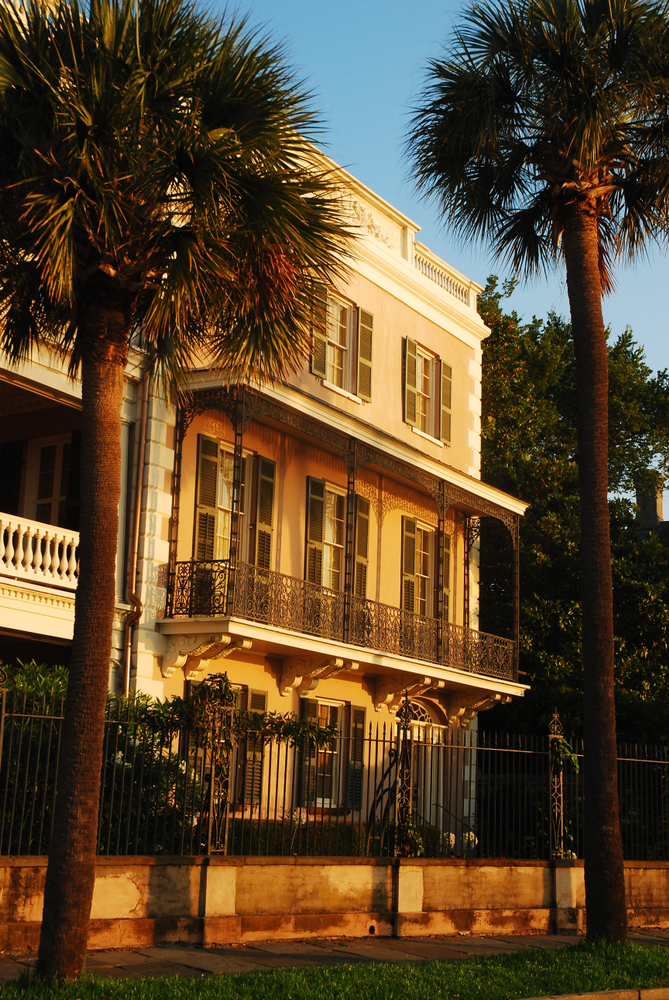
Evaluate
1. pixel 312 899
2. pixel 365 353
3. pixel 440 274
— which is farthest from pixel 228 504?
pixel 440 274

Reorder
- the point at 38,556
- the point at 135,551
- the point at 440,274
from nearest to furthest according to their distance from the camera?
the point at 38,556 → the point at 135,551 → the point at 440,274

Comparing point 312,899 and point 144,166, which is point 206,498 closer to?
point 312,899

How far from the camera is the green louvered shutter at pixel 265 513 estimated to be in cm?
1911

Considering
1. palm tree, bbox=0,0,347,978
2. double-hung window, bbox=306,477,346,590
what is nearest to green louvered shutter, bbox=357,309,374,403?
double-hung window, bbox=306,477,346,590

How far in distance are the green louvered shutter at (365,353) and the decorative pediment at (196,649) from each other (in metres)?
6.26

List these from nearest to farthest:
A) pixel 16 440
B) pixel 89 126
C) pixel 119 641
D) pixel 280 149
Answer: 1. pixel 89 126
2. pixel 280 149
3. pixel 119 641
4. pixel 16 440

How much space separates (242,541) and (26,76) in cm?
1025

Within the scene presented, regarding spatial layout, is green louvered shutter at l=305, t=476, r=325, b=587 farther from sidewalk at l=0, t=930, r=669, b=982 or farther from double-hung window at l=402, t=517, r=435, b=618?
sidewalk at l=0, t=930, r=669, b=982

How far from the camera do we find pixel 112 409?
9.41m

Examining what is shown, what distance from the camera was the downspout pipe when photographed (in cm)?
1655

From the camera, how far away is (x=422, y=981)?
9883mm

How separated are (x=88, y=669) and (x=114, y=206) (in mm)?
3533

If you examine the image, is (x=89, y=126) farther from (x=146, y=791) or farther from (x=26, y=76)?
(x=146, y=791)

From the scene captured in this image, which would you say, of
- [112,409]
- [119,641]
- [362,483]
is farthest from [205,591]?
[112,409]
